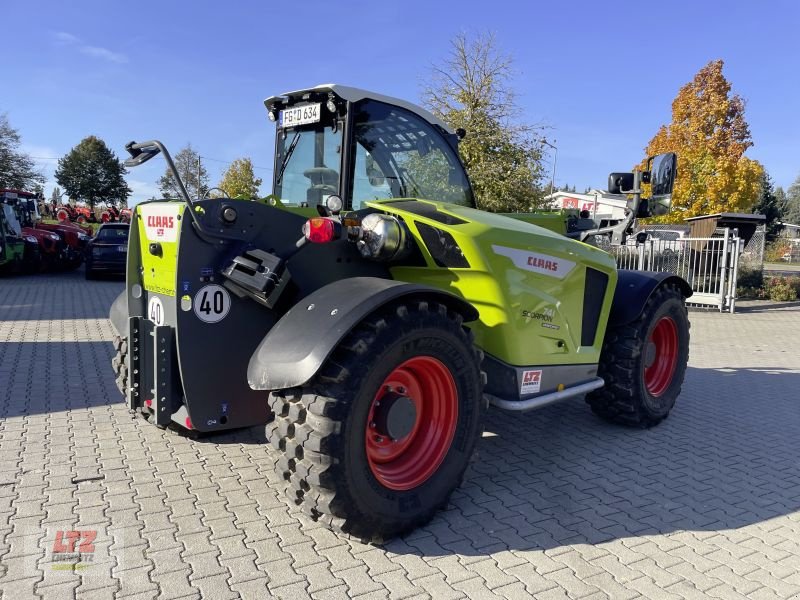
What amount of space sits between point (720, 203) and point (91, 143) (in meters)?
56.8

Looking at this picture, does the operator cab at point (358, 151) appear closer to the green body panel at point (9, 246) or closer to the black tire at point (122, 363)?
the black tire at point (122, 363)

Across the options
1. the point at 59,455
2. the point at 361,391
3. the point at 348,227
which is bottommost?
the point at 59,455

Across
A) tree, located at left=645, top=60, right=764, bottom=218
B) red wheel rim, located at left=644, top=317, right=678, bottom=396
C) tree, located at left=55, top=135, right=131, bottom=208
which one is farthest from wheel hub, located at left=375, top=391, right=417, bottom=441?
tree, located at left=55, top=135, right=131, bottom=208

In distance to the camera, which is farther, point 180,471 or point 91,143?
point 91,143

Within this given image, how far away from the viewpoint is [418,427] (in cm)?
349

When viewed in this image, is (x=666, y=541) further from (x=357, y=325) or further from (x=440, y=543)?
(x=357, y=325)

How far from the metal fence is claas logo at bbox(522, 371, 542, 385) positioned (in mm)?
11138

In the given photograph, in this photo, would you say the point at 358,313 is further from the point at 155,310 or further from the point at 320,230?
the point at 155,310

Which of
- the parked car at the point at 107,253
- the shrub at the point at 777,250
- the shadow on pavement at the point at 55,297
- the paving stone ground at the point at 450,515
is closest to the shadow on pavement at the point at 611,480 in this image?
the paving stone ground at the point at 450,515

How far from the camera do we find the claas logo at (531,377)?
12.6ft

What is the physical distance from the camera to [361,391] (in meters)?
2.92

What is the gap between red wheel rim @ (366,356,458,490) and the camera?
326cm

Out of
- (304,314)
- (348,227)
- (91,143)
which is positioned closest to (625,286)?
(348,227)

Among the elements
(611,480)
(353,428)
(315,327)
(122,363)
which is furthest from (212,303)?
(611,480)
